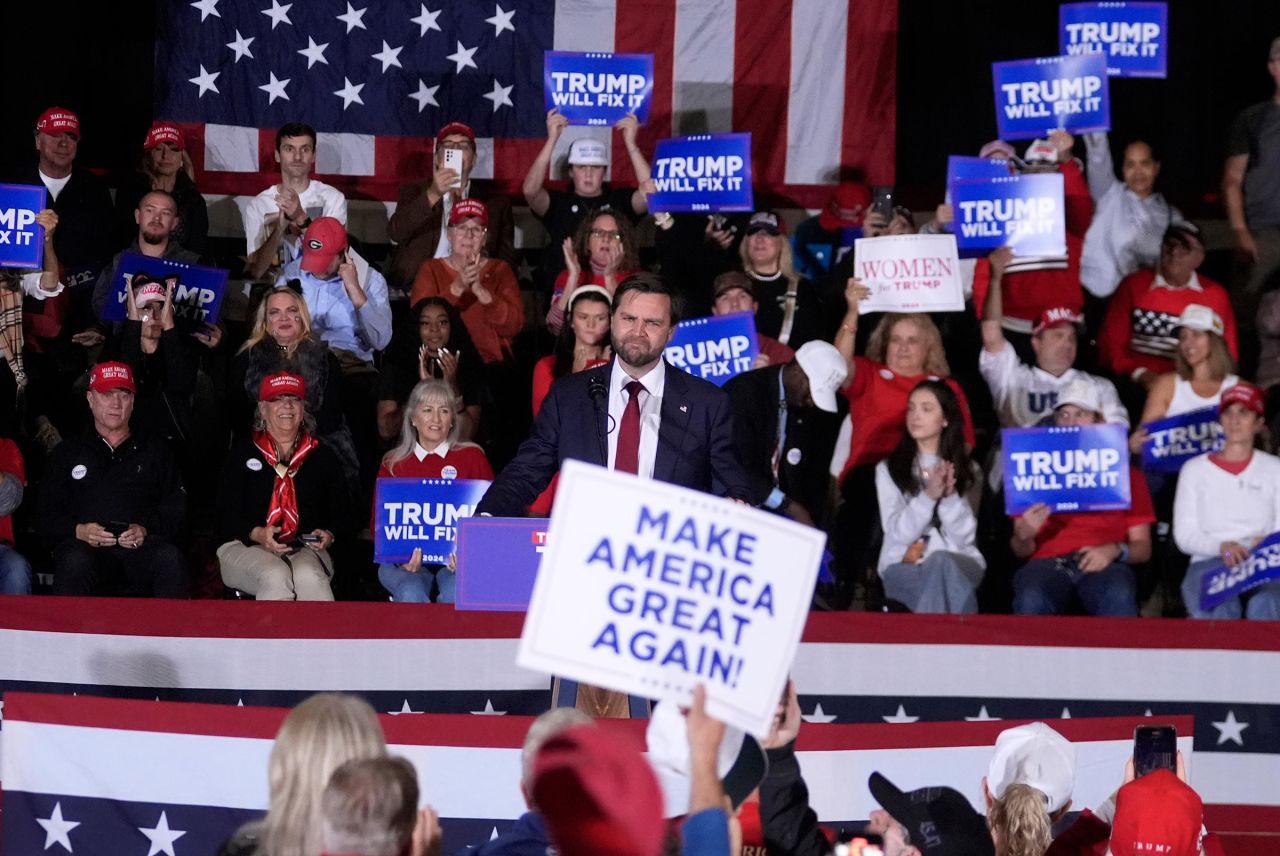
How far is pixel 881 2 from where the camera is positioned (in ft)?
36.9

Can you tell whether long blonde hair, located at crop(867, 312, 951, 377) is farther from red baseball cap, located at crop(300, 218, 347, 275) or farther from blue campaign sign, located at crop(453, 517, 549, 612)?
blue campaign sign, located at crop(453, 517, 549, 612)

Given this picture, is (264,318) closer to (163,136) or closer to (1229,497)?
(163,136)

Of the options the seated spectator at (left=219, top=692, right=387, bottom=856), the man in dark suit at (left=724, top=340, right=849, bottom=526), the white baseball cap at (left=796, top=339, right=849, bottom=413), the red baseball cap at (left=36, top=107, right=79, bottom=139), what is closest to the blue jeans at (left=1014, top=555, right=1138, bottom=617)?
the man in dark suit at (left=724, top=340, right=849, bottom=526)

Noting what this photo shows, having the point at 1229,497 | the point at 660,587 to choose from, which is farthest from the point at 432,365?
the point at 660,587

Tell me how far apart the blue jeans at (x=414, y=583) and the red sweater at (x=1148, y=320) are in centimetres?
415

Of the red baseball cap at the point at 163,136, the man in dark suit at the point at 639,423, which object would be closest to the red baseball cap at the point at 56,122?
the red baseball cap at the point at 163,136

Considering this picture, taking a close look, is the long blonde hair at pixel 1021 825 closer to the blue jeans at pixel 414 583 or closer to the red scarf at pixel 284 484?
the blue jeans at pixel 414 583

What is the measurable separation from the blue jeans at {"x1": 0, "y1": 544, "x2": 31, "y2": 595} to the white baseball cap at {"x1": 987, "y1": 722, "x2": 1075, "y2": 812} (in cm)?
422

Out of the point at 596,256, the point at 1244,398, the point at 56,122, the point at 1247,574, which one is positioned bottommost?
the point at 1247,574

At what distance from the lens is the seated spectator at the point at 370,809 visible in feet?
10.1

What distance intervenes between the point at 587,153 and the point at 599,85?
37 centimetres

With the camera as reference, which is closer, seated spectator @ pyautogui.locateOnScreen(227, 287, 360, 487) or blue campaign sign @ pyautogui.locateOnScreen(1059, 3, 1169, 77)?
seated spectator @ pyautogui.locateOnScreen(227, 287, 360, 487)

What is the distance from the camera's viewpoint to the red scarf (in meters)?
7.77

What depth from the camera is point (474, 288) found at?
9.29 meters
